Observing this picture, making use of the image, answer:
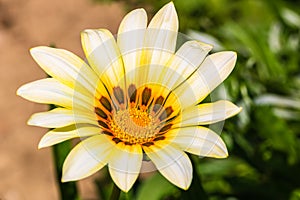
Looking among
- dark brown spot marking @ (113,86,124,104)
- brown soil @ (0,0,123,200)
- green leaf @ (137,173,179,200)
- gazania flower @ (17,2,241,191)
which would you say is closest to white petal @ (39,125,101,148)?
gazania flower @ (17,2,241,191)

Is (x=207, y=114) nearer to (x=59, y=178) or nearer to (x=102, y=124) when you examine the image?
(x=102, y=124)

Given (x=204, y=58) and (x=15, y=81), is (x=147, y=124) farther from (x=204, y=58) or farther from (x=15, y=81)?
(x=15, y=81)

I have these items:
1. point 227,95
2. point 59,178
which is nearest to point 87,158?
point 59,178

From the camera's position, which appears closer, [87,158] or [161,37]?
[87,158]

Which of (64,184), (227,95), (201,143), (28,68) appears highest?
(201,143)

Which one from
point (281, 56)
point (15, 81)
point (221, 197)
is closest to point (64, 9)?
point (15, 81)

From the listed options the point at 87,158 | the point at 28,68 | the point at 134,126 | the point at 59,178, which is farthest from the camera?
the point at 28,68
